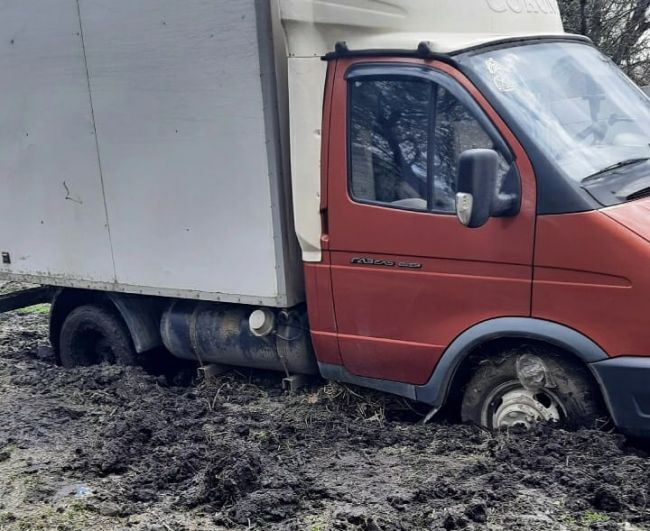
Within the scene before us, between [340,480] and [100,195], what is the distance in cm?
284

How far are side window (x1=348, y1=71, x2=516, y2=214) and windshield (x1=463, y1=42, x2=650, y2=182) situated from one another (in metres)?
0.25

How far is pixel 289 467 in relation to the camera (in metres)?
4.64

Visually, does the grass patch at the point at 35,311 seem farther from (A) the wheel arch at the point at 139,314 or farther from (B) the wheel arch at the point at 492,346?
(B) the wheel arch at the point at 492,346

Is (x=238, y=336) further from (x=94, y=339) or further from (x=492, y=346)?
(x=492, y=346)

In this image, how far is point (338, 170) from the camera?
4945mm

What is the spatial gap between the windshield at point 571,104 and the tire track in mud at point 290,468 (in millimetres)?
1464

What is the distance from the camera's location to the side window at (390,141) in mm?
4695

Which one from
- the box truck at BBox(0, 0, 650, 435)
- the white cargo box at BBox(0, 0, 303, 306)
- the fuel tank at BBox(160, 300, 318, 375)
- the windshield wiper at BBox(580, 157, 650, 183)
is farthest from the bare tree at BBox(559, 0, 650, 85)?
the fuel tank at BBox(160, 300, 318, 375)

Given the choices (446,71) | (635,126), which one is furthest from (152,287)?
(635,126)

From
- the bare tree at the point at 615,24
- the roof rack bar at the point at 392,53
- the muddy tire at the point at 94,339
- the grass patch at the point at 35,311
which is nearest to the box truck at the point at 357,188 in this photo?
the roof rack bar at the point at 392,53

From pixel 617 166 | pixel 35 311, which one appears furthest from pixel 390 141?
pixel 35 311

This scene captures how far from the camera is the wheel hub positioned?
4590 millimetres

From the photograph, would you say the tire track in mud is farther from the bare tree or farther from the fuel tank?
the bare tree

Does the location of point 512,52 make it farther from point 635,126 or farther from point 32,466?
point 32,466
